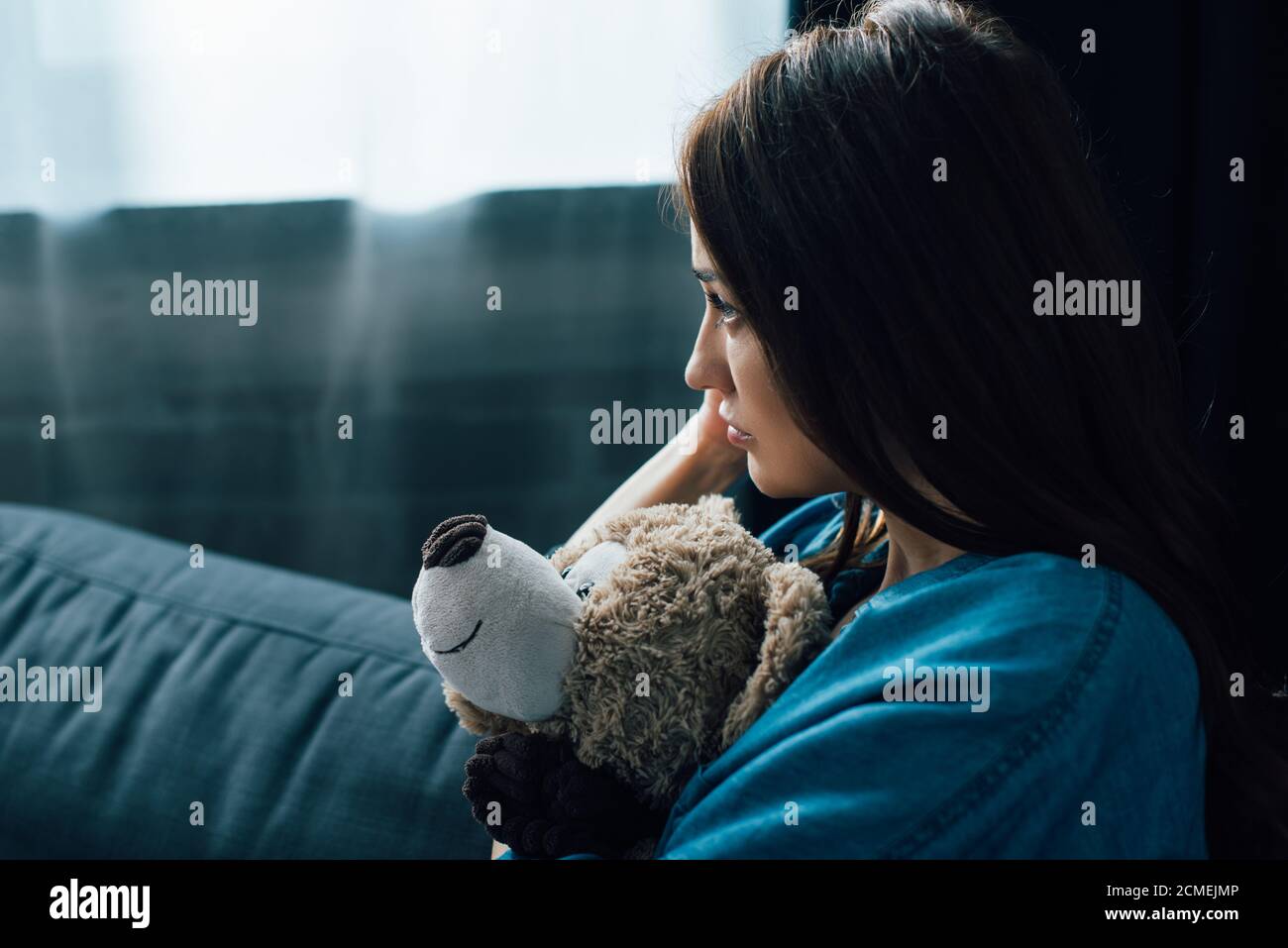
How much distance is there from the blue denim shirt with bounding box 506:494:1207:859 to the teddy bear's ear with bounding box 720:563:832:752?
2 centimetres

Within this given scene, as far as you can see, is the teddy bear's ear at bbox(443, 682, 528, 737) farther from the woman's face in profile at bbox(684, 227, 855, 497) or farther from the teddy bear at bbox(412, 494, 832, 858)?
the woman's face in profile at bbox(684, 227, 855, 497)

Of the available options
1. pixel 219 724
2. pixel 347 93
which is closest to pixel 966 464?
pixel 219 724

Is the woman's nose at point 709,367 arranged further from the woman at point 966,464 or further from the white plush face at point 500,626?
the white plush face at point 500,626

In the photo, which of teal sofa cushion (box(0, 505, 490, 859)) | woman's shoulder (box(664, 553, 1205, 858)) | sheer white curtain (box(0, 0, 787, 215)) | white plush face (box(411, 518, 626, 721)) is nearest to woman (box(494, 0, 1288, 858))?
woman's shoulder (box(664, 553, 1205, 858))

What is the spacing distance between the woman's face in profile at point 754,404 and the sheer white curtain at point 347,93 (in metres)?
0.68

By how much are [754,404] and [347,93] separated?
0.99 m

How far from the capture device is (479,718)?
71 centimetres

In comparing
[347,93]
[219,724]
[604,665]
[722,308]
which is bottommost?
[219,724]

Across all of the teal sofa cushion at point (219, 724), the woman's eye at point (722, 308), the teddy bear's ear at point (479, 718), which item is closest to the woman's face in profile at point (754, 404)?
the woman's eye at point (722, 308)

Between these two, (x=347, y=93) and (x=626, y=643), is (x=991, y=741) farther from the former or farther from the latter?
(x=347, y=93)

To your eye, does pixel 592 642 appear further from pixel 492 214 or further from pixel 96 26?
pixel 96 26

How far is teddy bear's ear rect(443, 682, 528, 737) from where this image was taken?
0.71 metres

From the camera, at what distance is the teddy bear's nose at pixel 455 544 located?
632mm
